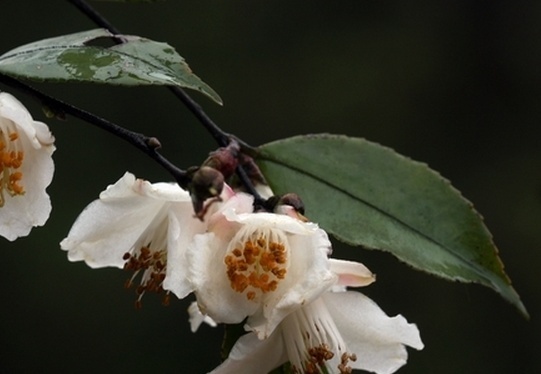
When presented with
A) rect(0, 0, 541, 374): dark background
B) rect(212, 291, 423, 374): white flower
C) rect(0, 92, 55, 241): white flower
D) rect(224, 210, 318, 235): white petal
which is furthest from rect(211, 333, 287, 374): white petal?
rect(0, 0, 541, 374): dark background

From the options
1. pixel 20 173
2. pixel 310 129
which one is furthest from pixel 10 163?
pixel 310 129

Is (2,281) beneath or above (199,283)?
beneath

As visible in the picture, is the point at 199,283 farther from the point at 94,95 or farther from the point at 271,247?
the point at 94,95

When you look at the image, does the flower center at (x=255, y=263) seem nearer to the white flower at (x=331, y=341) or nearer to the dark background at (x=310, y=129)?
the white flower at (x=331, y=341)

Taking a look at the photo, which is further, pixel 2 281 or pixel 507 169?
pixel 507 169

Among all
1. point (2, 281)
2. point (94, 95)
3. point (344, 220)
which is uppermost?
point (344, 220)

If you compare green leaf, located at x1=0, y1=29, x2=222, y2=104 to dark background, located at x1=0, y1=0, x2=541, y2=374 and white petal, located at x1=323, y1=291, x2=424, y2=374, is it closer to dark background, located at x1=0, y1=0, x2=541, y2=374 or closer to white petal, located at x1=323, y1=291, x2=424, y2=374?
white petal, located at x1=323, y1=291, x2=424, y2=374

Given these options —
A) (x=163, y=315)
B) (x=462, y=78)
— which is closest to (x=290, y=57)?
(x=462, y=78)
